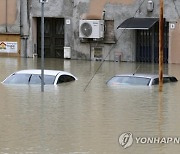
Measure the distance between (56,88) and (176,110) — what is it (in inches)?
258

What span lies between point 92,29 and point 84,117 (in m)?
25.0

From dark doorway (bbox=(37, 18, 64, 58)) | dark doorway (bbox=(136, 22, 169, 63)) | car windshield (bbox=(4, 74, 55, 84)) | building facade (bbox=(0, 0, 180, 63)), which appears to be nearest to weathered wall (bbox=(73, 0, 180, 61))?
building facade (bbox=(0, 0, 180, 63))

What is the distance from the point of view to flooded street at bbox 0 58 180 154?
44.5ft

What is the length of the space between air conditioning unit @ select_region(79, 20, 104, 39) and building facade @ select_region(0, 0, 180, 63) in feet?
0.19

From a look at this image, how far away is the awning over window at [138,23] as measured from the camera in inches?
1553

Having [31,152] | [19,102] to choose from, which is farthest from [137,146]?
[19,102]

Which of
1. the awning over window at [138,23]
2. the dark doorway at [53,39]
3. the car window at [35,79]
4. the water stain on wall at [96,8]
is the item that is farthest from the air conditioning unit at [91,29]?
the car window at [35,79]

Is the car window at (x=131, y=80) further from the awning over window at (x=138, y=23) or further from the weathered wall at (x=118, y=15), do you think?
the weathered wall at (x=118, y=15)

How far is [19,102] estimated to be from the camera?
20.6 m

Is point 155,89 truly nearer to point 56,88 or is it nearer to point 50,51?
point 56,88

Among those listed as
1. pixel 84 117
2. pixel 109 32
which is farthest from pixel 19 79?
pixel 109 32

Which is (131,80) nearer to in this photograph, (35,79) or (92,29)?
(35,79)

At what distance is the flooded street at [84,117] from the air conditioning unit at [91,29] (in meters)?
14.0

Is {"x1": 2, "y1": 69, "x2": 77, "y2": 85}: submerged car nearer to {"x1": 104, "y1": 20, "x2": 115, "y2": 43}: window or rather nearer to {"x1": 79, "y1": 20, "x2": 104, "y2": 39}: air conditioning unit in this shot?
{"x1": 79, "y1": 20, "x2": 104, "y2": 39}: air conditioning unit
